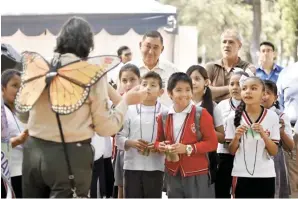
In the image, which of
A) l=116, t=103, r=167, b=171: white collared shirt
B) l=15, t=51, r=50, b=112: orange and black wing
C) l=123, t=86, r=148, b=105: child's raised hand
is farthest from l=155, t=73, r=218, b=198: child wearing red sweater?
l=15, t=51, r=50, b=112: orange and black wing

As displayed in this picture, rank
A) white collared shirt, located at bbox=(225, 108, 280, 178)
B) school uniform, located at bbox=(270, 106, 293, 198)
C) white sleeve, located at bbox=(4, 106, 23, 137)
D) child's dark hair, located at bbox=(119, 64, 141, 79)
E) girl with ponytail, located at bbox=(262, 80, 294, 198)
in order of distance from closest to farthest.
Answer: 1. white sleeve, located at bbox=(4, 106, 23, 137)
2. white collared shirt, located at bbox=(225, 108, 280, 178)
3. child's dark hair, located at bbox=(119, 64, 141, 79)
4. girl with ponytail, located at bbox=(262, 80, 294, 198)
5. school uniform, located at bbox=(270, 106, 293, 198)

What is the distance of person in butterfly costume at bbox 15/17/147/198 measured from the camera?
344 cm

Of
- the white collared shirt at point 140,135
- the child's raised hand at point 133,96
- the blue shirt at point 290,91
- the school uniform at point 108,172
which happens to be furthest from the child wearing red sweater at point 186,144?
the blue shirt at point 290,91

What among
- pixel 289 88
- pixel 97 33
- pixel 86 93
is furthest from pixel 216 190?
pixel 97 33

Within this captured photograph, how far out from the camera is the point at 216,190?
16.3ft

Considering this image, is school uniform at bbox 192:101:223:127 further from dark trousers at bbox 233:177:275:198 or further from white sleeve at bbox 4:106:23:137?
white sleeve at bbox 4:106:23:137

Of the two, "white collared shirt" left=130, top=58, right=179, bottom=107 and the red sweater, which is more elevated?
"white collared shirt" left=130, top=58, right=179, bottom=107

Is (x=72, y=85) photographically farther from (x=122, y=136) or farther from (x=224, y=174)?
(x=224, y=174)

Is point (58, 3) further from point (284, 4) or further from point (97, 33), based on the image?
point (284, 4)

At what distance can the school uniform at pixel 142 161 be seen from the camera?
461 centimetres

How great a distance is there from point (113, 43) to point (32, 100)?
668 cm

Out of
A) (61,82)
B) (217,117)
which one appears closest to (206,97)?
(217,117)

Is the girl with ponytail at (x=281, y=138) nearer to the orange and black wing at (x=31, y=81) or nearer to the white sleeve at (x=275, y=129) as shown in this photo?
the white sleeve at (x=275, y=129)

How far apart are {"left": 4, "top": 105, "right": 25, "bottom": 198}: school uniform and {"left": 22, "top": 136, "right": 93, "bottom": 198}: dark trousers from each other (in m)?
0.66
